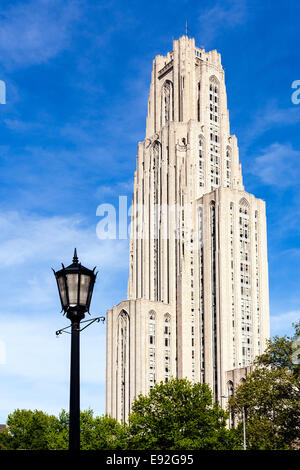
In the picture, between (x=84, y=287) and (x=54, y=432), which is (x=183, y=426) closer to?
(x=54, y=432)

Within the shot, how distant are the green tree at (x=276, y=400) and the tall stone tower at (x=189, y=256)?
172 feet

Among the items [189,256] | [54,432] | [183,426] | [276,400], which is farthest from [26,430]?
[189,256]

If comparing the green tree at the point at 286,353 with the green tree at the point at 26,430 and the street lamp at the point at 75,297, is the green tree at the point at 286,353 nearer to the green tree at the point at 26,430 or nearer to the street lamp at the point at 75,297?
the green tree at the point at 26,430

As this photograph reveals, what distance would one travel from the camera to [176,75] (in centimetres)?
16438

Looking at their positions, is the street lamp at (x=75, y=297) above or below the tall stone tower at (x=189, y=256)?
below

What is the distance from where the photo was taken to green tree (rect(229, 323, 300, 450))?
66125mm

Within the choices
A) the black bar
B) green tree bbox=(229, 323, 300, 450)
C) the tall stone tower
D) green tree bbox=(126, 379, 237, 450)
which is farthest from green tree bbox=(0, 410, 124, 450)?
the black bar

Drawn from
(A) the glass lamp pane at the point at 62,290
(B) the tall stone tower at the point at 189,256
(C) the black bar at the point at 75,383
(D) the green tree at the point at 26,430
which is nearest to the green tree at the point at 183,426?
(D) the green tree at the point at 26,430

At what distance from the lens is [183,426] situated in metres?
74.2

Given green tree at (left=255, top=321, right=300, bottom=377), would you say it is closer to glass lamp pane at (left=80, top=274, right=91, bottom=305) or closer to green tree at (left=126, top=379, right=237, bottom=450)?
green tree at (left=126, top=379, right=237, bottom=450)

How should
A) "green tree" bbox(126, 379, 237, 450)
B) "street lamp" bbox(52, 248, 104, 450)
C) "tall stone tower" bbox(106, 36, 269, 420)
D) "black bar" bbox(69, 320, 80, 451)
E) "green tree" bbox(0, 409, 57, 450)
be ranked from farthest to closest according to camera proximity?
"tall stone tower" bbox(106, 36, 269, 420)
"green tree" bbox(0, 409, 57, 450)
"green tree" bbox(126, 379, 237, 450)
"street lamp" bbox(52, 248, 104, 450)
"black bar" bbox(69, 320, 80, 451)

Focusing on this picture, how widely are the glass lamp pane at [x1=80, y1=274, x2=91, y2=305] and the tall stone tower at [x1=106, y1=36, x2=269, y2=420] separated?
116m

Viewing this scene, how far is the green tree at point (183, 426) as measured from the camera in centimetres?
7131
